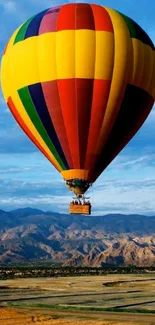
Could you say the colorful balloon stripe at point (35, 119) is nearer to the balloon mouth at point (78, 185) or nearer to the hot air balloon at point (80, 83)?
the hot air balloon at point (80, 83)

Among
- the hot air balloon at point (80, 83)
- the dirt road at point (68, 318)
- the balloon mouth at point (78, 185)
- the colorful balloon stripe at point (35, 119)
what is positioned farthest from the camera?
the colorful balloon stripe at point (35, 119)

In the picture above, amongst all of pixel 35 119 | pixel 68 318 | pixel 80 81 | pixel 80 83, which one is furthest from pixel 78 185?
pixel 68 318

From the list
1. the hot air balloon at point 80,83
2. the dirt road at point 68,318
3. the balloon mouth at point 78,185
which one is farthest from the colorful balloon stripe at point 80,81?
the dirt road at point 68,318

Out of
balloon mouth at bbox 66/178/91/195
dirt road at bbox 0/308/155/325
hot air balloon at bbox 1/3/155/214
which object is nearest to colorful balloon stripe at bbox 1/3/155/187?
hot air balloon at bbox 1/3/155/214

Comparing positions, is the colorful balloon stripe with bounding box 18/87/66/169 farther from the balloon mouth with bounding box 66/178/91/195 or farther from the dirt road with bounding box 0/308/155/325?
the dirt road with bounding box 0/308/155/325

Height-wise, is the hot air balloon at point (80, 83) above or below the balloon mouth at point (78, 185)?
above
